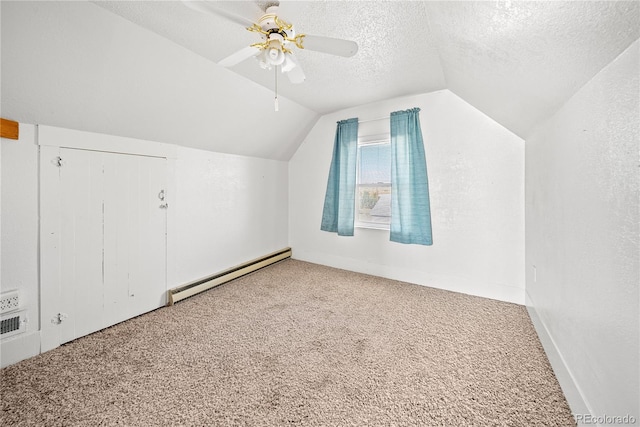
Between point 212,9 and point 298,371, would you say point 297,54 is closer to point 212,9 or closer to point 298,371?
point 212,9

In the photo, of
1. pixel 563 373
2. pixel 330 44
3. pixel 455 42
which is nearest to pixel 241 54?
pixel 330 44

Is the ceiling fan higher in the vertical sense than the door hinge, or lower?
higher

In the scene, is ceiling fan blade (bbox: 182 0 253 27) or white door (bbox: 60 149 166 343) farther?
white door (bbox: 60 149 166 343)

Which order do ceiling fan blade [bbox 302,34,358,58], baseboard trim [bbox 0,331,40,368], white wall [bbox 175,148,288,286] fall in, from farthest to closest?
white wall [bbox 175,148,288,286] → baseboard trim [bbox 0,331,40,368] → ceiling fan blade [bbox 302,34,358,58]

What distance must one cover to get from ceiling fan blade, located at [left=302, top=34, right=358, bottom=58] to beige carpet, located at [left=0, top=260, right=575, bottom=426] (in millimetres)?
1996

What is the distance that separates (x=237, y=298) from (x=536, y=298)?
2.87m

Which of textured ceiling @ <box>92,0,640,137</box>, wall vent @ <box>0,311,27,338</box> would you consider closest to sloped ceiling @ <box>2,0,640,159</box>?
textured ceiling @ <box>92,0,640,137</box>

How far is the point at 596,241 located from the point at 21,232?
11.1 ft

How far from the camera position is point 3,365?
1627 millimetres

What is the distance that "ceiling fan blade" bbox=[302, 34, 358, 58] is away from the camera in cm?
141

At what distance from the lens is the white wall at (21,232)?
1659 mm

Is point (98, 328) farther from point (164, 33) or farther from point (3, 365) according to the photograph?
point (164, 33)

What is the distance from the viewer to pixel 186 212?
285cm

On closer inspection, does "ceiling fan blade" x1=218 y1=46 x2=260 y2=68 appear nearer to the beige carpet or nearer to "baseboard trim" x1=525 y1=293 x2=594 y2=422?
the beige carpet
